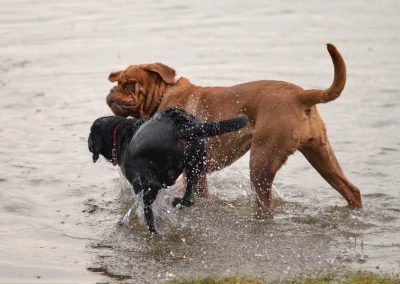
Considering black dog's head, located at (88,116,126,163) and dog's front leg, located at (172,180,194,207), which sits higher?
black dog's head, located at (88,116,126,163)

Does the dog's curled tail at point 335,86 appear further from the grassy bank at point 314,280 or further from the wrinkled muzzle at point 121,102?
the wrinkled muzzle at point 121,102

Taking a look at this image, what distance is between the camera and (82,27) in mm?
17859

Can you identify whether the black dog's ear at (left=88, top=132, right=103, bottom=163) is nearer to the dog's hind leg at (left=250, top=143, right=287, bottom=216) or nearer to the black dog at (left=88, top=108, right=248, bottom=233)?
the black dog at (left=88, top=108, right=248, bottom=233)

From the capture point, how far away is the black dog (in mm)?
7559

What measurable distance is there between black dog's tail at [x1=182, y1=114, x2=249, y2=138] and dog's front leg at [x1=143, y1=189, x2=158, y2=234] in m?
0.65

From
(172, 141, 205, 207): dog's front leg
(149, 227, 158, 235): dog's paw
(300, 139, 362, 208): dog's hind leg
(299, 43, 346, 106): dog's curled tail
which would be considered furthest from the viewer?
(300, 139, 362, 208): dog's hind leg

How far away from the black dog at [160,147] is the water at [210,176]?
1.90 ft

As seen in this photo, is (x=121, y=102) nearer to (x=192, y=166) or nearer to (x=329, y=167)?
(x=192, y=166)

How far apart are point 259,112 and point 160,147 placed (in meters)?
1.24

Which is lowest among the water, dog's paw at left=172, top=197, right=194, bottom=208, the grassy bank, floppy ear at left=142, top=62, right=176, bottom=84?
the water

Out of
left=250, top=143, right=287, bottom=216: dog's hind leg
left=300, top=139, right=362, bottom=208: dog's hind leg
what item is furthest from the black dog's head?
left=300, top=139, right=362, bottom=208: dog's hind leg

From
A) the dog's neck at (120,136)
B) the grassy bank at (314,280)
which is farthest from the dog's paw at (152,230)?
the grassy bank at (314,280)

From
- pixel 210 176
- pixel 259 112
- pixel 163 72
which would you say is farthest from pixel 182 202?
pixel 210 176

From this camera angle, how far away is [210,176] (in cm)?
1023
